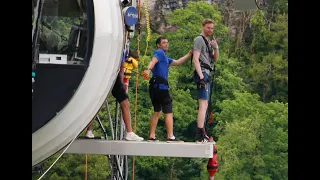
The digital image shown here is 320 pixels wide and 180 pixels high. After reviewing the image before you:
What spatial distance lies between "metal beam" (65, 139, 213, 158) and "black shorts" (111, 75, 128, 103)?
20.7 inches

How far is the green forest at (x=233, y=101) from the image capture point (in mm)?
33344

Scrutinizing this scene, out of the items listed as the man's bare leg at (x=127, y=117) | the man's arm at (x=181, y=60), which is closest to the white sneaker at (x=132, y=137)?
the man's bare leg at (x=127, y=117)

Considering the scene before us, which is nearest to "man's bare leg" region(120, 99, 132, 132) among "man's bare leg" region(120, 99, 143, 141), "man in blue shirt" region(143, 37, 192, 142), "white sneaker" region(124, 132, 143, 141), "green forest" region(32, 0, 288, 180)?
"man's bare leg" region(120, 99, 143, 141)

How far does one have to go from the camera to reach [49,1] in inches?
259

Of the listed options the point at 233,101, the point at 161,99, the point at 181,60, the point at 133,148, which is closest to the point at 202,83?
the point at 181,60

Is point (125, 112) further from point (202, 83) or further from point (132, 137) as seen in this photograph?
point (202, 83)

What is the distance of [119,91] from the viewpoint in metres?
7.94

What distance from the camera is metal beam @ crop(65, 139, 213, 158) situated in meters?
7.55

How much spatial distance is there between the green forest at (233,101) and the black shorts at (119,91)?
2233cm

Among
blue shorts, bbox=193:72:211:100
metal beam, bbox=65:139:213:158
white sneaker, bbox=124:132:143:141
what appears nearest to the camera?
metal beam, bbox=65:139:213:158

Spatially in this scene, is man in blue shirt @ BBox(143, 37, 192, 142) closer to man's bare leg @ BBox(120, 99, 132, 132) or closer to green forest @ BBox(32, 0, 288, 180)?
man's bare leg @ BBox(120, 99, 132, 132)

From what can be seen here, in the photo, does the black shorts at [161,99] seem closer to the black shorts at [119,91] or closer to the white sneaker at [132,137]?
the black shorts at [119,91]
